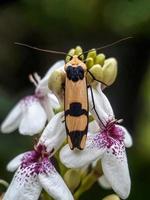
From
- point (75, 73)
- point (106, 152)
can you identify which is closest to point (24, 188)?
point (106, 152)

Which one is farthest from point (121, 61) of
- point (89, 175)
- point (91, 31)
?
point (89, 175)

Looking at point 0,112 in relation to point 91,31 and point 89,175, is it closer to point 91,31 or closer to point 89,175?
point 91,31

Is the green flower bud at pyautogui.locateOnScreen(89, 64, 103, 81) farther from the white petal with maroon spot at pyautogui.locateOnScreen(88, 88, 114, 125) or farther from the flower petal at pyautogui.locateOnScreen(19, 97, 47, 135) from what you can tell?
the flower petal at pyautogui.locateOnScreen(19, 97, 47, 135)

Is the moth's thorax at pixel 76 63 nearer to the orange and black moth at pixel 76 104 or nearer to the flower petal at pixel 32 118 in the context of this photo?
the orange and black moth at pixel 76 104

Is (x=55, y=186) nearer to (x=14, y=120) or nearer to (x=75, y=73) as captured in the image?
(x=75, y=73)

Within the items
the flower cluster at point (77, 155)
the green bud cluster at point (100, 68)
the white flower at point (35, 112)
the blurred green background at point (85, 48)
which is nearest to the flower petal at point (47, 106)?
the white flower at point (35, 112)

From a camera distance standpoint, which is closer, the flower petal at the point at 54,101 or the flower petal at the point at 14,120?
the flower petal at the point at 54,101
